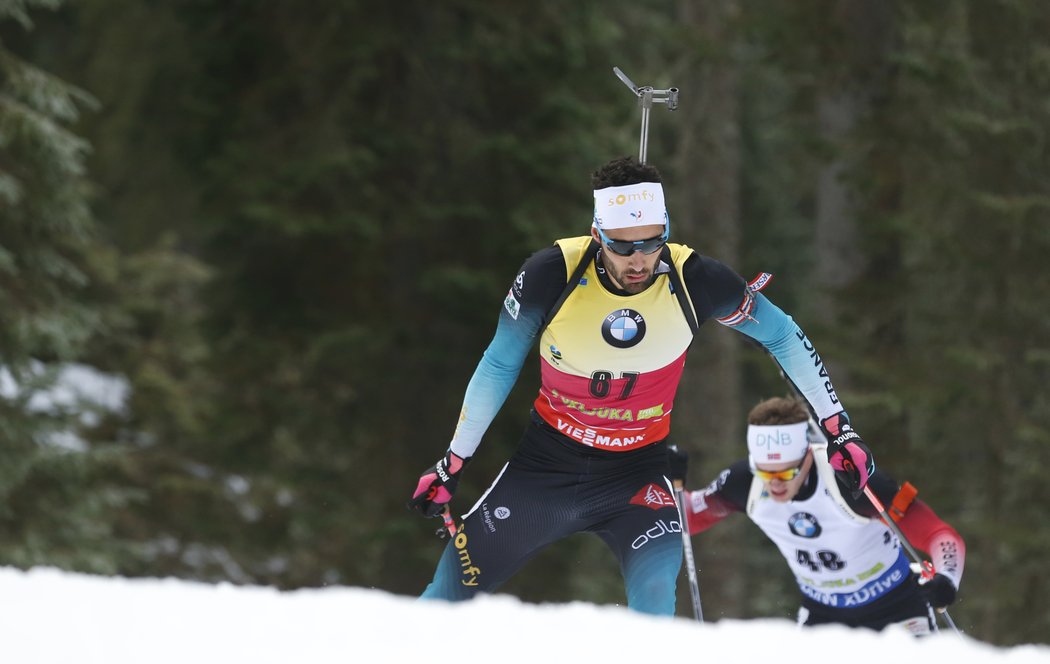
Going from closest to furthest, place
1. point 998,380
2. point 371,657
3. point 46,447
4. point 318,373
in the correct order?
point 371,657, point 46,447, point 998,380, point 318,373

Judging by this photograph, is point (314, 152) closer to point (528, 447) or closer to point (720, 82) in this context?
point (720, 82)

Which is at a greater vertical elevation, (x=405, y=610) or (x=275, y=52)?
(x=275, y=52)

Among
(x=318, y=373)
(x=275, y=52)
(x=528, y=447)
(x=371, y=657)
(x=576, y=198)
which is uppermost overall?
(x=275, y=52)

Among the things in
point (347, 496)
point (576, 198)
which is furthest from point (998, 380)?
point (347, 496)

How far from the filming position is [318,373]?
551 inches

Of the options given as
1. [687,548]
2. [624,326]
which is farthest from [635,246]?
[687,548]

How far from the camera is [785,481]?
6.54 metres

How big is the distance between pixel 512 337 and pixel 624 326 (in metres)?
0.45

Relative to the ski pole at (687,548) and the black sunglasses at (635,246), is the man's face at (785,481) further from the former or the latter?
the black sunglasses at (635,246)

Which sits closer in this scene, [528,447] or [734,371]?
[528,447]

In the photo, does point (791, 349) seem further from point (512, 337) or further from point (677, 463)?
point (512, 337)

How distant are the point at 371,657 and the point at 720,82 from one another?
39.9 feet

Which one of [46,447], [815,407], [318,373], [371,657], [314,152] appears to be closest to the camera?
[371,657]

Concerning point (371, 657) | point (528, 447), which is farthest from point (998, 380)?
point (371, 657)
